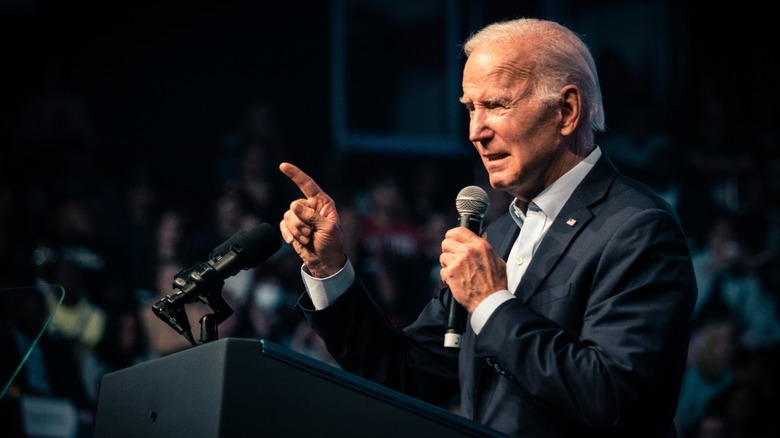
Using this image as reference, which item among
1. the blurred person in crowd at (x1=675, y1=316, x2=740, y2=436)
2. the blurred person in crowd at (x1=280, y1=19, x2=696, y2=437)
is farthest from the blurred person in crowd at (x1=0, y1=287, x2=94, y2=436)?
the blurred person in crowd at (x1=675, y1=316, x2=740, y2=436)

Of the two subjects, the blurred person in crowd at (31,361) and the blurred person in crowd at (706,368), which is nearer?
the blurred person in crowd at (31,361)

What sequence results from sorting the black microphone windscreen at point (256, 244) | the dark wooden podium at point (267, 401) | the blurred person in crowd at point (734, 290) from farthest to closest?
the blurred person in crowd at point (734, 290) → the black microphone windscreen at point (256, 244) → the dark wooden podium at point (267, 401)

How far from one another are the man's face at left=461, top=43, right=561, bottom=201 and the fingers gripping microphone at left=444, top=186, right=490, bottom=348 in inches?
1.7

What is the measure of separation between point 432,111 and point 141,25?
198 centimetres

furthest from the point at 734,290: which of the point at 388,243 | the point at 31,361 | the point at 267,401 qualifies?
the point at 267,401

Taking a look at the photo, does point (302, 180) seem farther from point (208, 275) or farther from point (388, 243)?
point (388, 243)

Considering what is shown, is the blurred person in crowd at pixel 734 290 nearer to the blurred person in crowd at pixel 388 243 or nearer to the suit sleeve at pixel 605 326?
the blurred person in crowd at pixel 388 243

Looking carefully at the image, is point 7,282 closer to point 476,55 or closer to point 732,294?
point 476,55

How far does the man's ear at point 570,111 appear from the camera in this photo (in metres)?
1.76

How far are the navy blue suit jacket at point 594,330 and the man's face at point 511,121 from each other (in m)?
0.09

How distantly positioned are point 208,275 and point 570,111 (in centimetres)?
Answer: 69

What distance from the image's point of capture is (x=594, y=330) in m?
1.54

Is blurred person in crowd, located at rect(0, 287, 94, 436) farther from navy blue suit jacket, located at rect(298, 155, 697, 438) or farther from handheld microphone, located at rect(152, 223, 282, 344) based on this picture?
navy blue suit jacket, located at rect(298, 155, 697, 438)

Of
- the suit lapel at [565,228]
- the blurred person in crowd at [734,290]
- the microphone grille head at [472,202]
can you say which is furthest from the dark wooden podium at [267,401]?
the blurred person in crowd at [734,290]
